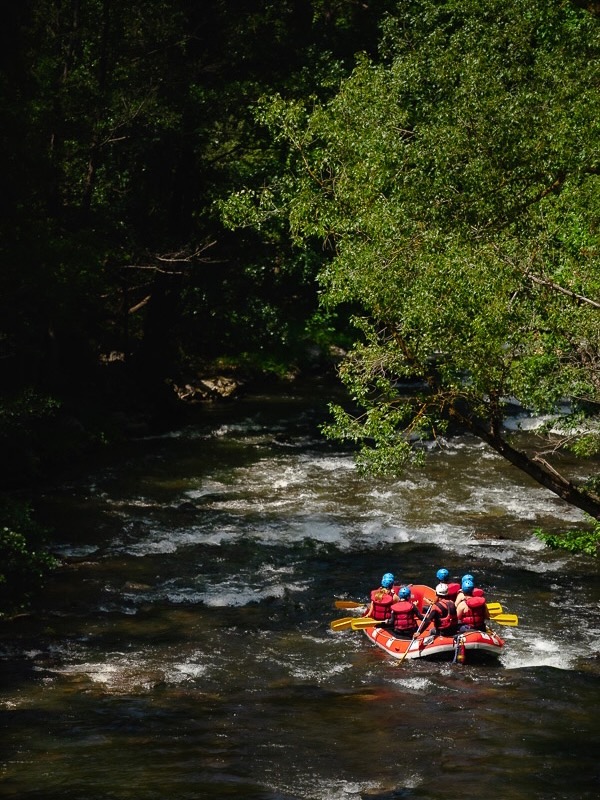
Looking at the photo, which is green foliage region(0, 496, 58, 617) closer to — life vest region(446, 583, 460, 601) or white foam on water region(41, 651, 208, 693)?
white foam on water region(41, 651, 208, 693)

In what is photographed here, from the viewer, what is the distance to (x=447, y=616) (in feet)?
52.1

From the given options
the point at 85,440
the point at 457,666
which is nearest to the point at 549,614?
the point at 457,666

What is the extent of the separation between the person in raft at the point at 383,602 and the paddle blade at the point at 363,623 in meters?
0.08

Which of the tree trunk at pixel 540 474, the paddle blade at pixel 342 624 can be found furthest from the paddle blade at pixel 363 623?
the tree trunk at pixel 540 474

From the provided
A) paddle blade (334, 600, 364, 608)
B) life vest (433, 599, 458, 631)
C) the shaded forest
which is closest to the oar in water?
paddle blade (334, 600, 364, 608)

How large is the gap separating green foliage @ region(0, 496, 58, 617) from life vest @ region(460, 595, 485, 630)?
625 centimetres

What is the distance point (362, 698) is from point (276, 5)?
22.1 m

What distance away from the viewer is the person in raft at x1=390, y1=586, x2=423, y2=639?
16.3 meters

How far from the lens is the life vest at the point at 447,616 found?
51.9 ft

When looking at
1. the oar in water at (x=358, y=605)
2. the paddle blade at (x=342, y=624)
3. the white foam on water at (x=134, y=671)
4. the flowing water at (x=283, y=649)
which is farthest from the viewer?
the oar in water at (x=358, y=605)

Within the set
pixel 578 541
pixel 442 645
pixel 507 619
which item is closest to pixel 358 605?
pixel 442 645

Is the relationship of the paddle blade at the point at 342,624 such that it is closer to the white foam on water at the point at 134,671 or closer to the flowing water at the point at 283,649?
the flowing water at the point at 283,649

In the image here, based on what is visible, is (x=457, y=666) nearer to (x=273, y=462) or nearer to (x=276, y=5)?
(x=273, y=462)

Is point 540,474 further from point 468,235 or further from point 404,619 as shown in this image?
point 468,235
